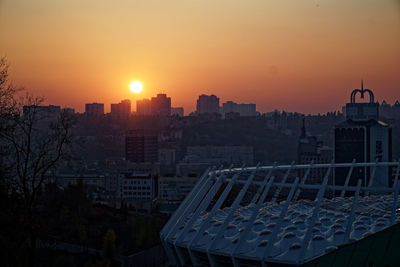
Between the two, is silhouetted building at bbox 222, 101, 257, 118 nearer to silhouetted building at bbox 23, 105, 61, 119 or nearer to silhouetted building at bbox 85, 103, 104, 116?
silhouetted building at bbox 85, 103, 104, 116

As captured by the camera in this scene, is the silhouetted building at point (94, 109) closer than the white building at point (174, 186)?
No

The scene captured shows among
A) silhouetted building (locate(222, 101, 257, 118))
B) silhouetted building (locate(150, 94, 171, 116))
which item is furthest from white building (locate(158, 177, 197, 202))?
silhouetted building (locate(222, 101, 257, 118))

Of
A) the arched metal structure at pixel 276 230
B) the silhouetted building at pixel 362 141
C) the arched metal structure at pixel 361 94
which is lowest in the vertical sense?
the arched metal structure at pixel 276 230

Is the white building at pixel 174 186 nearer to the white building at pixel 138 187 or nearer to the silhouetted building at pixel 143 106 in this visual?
the white building at pixel 138 187

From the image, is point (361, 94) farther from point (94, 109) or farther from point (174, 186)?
point (94, 109)

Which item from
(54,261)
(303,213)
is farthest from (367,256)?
(54,261)

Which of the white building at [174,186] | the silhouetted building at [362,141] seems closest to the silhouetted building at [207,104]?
the silhouetted building at [362,141]

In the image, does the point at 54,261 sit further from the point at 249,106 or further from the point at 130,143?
the point at 249,106

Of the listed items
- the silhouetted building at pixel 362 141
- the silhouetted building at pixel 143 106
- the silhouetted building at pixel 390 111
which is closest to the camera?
the silhouetted building at pixel 362 141
